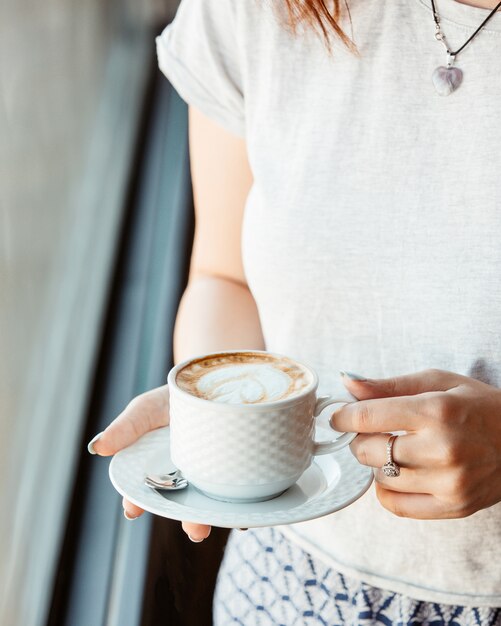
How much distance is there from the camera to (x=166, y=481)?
2.27 feet

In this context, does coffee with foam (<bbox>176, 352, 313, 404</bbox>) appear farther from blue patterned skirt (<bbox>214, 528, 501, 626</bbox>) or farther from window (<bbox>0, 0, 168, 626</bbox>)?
window (<bbox>0, 0, 168, 626</bbox>)

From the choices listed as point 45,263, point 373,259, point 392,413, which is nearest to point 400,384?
point 392,413

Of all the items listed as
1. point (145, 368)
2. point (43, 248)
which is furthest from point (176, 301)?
point (43, 248)

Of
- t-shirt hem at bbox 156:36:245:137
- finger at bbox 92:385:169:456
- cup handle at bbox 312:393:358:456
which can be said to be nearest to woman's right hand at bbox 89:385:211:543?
finger at bbox 92:385:169:456

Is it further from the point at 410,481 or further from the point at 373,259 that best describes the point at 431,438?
the point at 373,259

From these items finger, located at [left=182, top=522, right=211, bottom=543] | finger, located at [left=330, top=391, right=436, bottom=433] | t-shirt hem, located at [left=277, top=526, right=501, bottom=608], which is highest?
finger, located at [left=330, top=391, right=436, bottom=433]

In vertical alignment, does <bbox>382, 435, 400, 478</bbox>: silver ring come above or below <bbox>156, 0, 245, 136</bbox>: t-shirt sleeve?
below

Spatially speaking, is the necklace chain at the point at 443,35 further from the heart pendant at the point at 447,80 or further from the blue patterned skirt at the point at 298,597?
the blue patterned skirt at the point at 298,597

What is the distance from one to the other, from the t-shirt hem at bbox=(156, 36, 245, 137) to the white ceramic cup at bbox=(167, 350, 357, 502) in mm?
390

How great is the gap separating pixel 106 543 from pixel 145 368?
41cm

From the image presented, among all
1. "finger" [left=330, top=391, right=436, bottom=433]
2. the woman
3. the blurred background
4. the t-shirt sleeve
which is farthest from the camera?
the blurred background

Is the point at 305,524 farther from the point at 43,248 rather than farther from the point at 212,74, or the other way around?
the point at 43,248

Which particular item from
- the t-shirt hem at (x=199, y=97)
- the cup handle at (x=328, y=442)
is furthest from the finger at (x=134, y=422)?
the t-shirt hem at (x=199, y=97)

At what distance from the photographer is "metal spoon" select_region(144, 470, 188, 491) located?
2.25 feet
